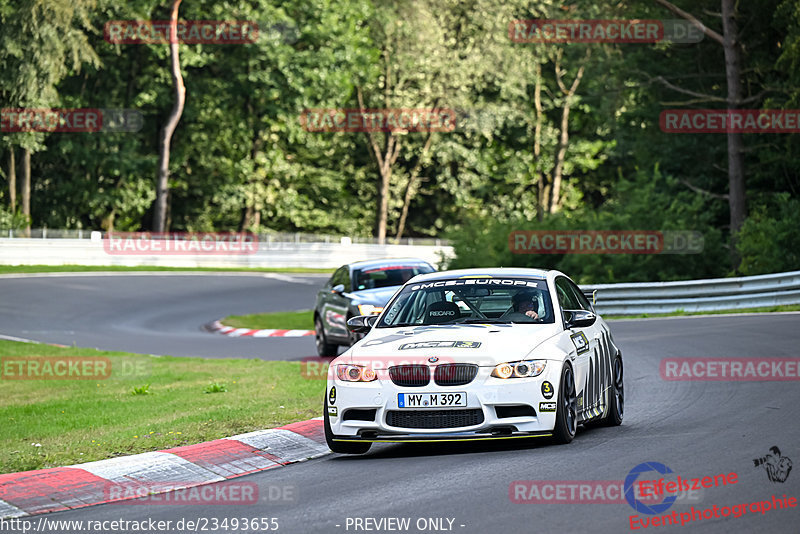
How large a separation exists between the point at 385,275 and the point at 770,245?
11726mm

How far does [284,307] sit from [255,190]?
81.5 ft

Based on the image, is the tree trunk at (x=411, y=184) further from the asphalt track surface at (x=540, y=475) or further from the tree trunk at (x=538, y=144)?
the asphalt track surface at (x=540, y=475)

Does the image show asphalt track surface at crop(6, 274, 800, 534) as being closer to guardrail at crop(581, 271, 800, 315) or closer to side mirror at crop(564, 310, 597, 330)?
side mirror at crop(564, 310, 597, 330)

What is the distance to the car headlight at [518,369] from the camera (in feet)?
30.6

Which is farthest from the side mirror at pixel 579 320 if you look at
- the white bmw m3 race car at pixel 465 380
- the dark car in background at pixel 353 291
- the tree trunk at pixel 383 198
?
the tree trunk at pixel 383 198

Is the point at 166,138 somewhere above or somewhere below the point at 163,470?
above

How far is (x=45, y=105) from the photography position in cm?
5238

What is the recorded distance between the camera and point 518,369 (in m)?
9.38

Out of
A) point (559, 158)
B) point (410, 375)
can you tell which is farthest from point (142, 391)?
point (559, 158)

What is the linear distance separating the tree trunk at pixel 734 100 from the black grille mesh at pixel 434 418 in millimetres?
24135

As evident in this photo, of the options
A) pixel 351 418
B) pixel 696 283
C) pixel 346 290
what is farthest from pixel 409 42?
pixel 351 418

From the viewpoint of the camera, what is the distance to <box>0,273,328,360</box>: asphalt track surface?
83.8 feet

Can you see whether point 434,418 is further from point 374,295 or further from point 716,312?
point 716,312

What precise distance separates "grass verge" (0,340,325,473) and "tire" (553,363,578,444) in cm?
289
